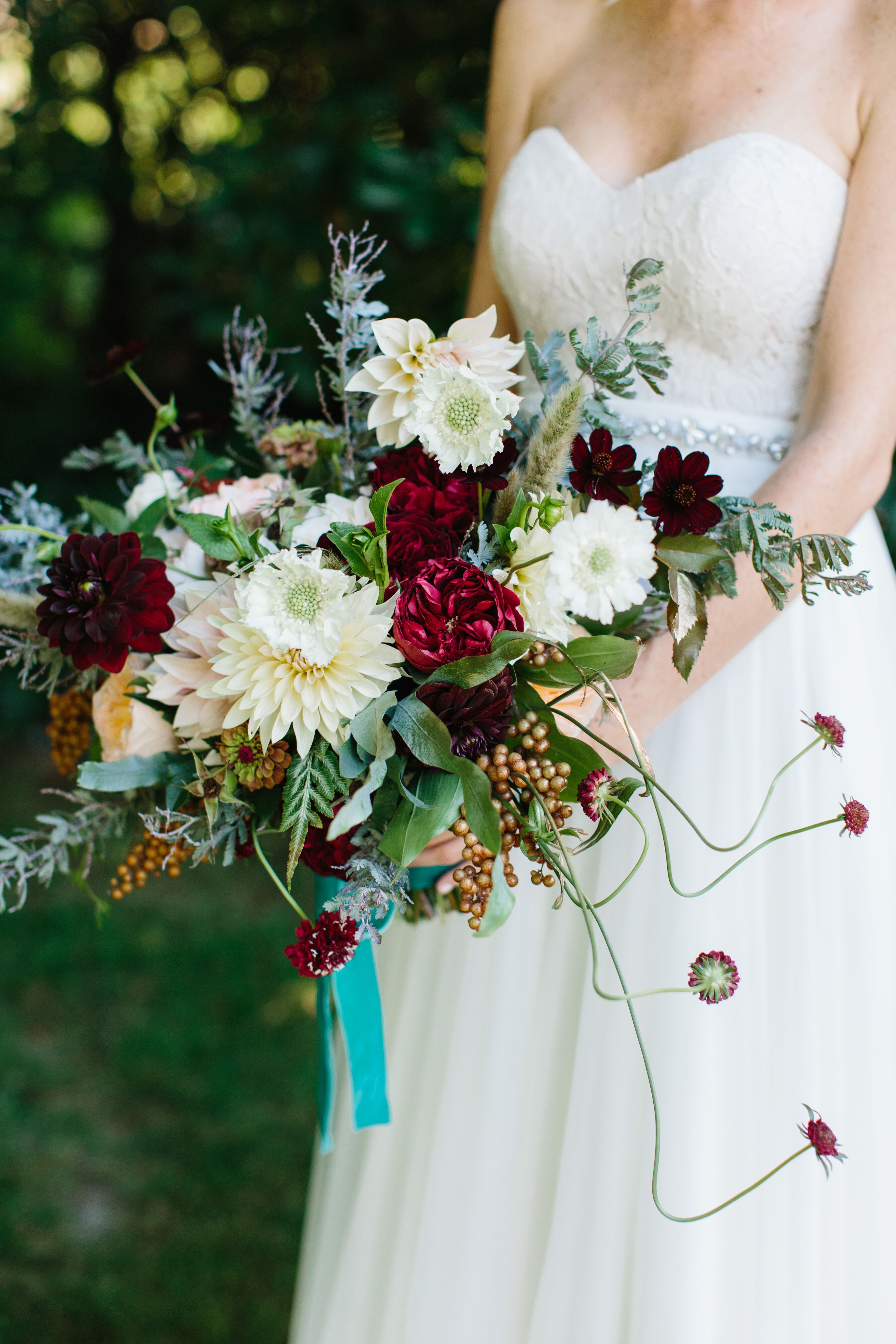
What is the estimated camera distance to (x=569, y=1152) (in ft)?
3.92

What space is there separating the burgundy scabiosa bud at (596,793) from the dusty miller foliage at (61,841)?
0.48 meters

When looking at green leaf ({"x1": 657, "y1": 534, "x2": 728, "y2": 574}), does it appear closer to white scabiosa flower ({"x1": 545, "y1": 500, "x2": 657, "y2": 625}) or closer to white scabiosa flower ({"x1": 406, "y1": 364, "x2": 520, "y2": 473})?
A: white scabiosa flower ({"x1": 545, "y1": 500, "x2": 657, "y2": 625})

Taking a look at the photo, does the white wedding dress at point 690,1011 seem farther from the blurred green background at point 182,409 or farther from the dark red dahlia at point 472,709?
the blurred green background at point 182,409

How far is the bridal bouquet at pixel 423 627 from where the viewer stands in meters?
0.85

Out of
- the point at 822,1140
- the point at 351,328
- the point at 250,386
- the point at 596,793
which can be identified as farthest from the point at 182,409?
the point at 822,1140

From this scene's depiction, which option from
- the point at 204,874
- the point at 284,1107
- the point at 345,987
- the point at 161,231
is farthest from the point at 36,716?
the point at 345,987

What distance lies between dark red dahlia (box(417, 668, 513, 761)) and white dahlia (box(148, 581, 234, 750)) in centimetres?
20

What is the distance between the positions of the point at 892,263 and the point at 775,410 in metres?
0.23

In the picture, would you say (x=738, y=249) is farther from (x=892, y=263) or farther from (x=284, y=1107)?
(x=284, y=1107)

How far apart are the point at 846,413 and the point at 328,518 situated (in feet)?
2.02

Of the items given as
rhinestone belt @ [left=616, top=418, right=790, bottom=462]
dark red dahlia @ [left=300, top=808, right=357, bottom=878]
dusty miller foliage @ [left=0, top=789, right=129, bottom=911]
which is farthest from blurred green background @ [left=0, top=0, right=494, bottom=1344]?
dark red dahlia @ [left=300, top=808, right=357, bottom=878]

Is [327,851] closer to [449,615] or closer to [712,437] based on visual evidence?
[449,615]

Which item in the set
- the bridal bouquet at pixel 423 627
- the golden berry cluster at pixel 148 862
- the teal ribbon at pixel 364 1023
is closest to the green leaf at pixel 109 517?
the bridal bouquet at pixel 423 627

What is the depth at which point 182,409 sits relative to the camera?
4.13 meters
